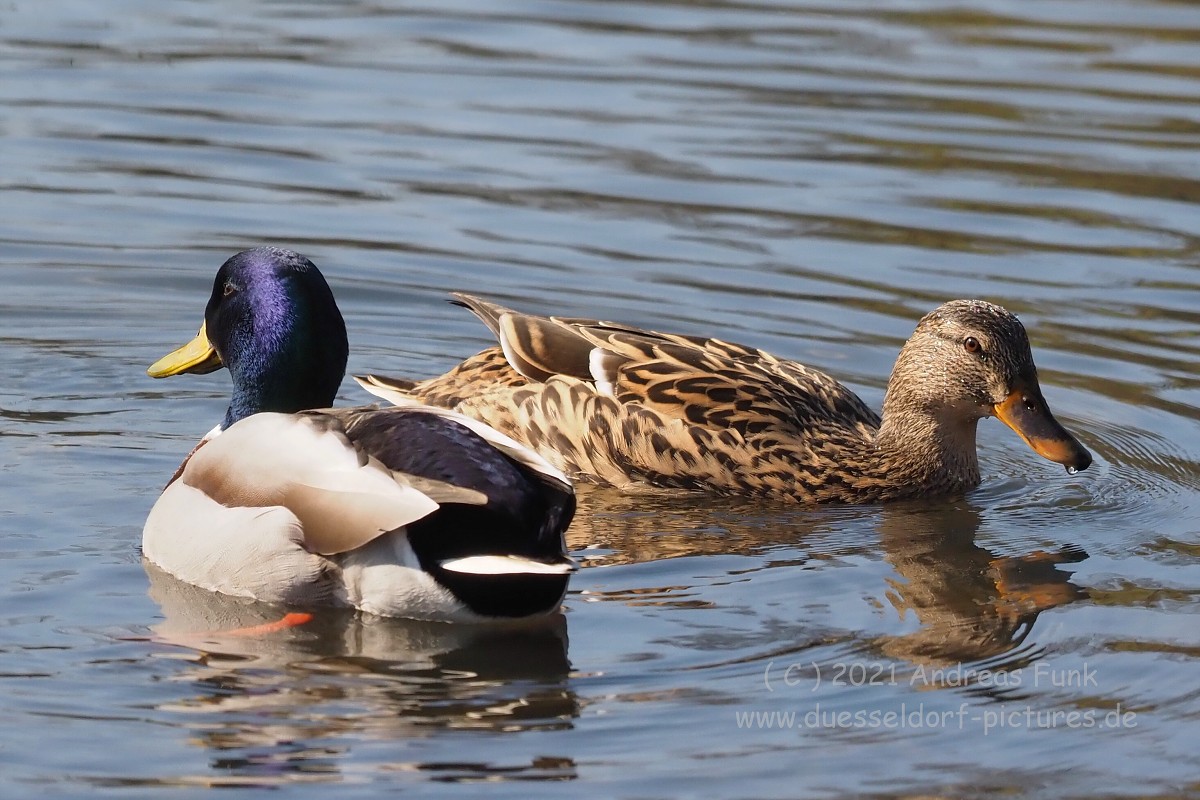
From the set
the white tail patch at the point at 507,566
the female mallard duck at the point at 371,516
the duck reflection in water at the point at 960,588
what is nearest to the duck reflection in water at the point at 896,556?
the duck reflection in water at the point at 960,588

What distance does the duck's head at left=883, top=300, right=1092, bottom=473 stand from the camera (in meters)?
A: 8.78

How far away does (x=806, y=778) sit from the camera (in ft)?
19.4

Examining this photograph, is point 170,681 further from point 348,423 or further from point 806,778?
point 806,778

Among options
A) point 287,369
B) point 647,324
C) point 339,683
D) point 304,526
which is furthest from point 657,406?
point 339,683

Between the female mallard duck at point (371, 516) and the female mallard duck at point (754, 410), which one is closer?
the female mallard duck at point (371, 516)

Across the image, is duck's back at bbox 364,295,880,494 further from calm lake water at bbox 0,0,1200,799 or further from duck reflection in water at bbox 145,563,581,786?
duck reflection in water at bbox 145,563,581,786

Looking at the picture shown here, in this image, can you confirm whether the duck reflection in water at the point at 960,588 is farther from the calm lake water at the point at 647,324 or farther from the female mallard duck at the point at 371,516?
the female mallard duck at the point at 371,516

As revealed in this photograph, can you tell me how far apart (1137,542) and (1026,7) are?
898 centimetres

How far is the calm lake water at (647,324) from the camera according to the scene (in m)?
6.16

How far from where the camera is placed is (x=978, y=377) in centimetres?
890

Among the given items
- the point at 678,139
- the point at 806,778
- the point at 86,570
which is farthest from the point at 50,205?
the point at 806,778

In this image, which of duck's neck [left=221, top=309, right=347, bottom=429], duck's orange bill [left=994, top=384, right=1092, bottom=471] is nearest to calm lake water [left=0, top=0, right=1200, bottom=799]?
duck's orange bill [left=994, top=384, right=1092, bottom=471]

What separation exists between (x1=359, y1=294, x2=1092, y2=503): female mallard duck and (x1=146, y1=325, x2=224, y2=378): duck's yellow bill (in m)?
1.33

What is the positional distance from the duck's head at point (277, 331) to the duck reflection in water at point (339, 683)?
934 millimetres
